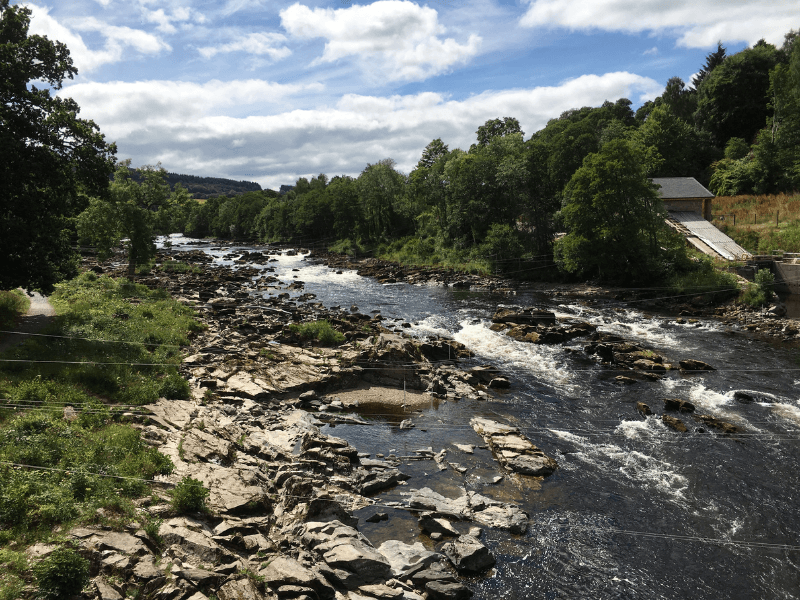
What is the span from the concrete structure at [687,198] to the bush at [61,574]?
67.8 m

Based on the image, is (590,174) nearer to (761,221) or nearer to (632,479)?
(761,221)

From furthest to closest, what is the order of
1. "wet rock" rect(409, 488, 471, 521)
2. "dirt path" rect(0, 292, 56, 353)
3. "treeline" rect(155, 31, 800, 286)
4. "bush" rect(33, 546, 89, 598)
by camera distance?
"treeline" rect(155, 31, 800, 286)
"dirt path" rect(0, 292, 56, 353)
"wet rock" rect(409, 488, 471, 521)
"bush" rect(33, 546, 89, 598)

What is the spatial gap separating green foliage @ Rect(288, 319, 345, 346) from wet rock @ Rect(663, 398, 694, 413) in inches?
765

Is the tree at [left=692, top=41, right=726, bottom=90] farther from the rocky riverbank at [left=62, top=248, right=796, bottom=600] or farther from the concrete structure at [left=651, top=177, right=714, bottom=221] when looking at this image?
the rocky riverbank at [left=62, top=248, right=796, bottom=600]

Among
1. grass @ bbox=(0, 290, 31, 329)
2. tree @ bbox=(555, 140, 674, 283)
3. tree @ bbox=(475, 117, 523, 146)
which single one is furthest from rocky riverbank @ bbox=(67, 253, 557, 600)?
tree @ bbox=(475, 117, 523, 146)

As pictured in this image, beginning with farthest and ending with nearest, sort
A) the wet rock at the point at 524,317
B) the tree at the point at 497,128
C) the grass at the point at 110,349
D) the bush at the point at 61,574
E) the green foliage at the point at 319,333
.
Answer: the tree at the point at 497,128 < the wet rock at the point at 524,317 < the green foliage at the point at 319,333 < the grass at the point at 110,349 < the bush at the point at 61,574

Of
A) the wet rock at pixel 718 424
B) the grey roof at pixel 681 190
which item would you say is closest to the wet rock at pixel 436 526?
the wet rock at pixel 718 424

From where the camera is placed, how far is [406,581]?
38.3 feet

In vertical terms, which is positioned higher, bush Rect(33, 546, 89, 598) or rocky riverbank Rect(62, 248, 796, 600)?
bush Rect(33, 546, 89, 598)

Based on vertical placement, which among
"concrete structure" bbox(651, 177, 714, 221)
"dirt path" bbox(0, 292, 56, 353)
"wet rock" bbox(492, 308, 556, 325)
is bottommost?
"wet rock" bbox(492, 308, 556, 325)

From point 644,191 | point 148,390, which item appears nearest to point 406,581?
point 148,390

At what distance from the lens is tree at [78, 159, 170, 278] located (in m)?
39.5

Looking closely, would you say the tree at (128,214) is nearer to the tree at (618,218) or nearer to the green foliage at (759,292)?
the tree at (618,218)

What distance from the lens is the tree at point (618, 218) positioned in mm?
46938
